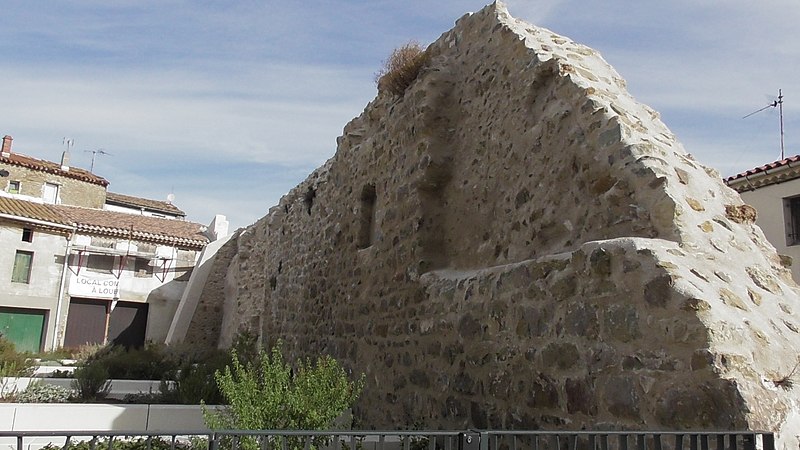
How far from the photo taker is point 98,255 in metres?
22.3

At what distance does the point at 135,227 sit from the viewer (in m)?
23.2

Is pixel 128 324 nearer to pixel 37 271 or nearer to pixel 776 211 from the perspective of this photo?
pixel 37 271

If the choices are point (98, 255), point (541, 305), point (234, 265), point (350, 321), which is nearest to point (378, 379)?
point (350, 321)

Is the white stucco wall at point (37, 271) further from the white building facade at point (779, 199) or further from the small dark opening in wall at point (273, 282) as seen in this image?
the white building facade at point (779, 199)

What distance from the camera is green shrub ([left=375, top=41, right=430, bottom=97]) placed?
7070mm

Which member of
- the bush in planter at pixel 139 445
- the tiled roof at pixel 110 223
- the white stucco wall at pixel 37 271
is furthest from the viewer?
the tiled roof at pixel 110 223

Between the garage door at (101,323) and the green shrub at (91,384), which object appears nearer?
the green shrub at (91,384)

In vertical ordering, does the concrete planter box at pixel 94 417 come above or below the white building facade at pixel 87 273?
below

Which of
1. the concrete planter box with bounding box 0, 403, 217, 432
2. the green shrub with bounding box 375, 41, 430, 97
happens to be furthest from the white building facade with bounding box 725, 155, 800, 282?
the concrete planter box with bounding box 0, 403, 217, 432

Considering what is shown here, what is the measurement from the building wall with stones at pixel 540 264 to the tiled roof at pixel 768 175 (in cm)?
735

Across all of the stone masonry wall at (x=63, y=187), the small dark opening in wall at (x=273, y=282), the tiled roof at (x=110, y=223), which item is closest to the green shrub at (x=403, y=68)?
the small dark opening in wall at (x=273, y=282)

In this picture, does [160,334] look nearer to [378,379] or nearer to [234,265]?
[234,265]

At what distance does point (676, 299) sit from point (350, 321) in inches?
192

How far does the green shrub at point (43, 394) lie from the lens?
6.69 metres
